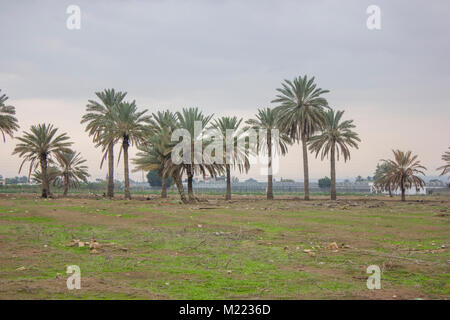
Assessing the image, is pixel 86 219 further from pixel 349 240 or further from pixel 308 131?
pixel 308 131

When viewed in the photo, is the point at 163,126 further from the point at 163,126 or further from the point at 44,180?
the point at 44,180

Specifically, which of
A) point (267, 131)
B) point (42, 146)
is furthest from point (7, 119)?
point (267, 131)

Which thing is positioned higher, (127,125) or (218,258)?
(127,125)

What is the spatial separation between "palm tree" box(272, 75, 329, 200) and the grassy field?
2471cm

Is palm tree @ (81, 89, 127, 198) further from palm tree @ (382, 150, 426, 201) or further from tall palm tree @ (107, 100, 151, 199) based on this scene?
palm tree @ (382, 150, 426, 201)

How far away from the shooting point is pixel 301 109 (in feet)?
148

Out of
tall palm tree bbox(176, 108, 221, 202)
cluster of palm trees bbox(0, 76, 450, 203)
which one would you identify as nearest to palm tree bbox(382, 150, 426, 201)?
cluster of palm trees bbox(0, 76, 450, 203)

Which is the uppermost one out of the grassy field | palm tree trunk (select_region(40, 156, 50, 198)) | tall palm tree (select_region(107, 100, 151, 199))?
tall palm tree (select_region(107, 100, 151, 199))

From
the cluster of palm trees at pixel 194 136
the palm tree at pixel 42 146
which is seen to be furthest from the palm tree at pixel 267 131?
the palm tree at pixel 42 146

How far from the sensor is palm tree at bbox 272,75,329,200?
45.0 metres

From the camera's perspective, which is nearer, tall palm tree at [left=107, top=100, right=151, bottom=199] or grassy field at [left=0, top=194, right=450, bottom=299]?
grassy field at [left=0, top=194, right=450, bottom=299]

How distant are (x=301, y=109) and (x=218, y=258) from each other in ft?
115
